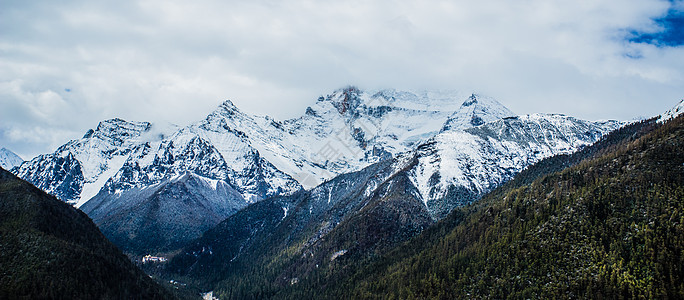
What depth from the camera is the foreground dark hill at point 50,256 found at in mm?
151125

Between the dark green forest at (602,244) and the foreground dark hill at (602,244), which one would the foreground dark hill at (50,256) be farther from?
the dark green forest at (602,244)

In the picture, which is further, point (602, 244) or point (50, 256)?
point (602, 244)

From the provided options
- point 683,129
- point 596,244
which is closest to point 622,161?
point 683,129

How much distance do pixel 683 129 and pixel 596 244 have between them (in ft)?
240

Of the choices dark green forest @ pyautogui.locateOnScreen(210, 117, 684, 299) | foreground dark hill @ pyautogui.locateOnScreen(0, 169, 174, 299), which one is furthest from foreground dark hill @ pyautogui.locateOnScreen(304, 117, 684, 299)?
foreground dark hill @ pyautogui.locateOnScreen(0, 169, 174, 299)

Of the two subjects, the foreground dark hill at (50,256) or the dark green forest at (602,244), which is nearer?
the dark green forest at (602,244)

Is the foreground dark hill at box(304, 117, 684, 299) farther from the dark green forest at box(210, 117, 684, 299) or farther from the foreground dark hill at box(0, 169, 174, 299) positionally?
the foreground dark hill at box(0, 169, 174, 299)

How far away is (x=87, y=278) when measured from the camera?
551ft

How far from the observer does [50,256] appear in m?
160

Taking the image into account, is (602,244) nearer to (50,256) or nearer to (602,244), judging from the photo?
(602,244)

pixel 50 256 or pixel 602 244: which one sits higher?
pixel 50 256

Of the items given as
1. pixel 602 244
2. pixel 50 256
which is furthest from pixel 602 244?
pixel 50 256

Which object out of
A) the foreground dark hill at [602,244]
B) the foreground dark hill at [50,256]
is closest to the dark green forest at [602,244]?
the foreground dark hill at [602,244]

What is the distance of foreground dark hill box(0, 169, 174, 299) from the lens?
151 metres
